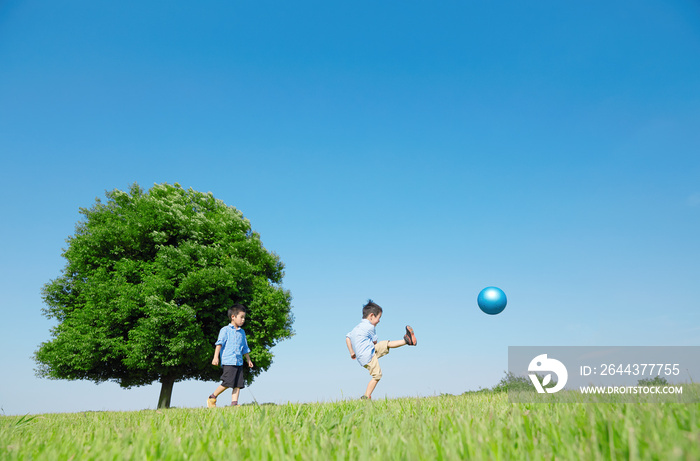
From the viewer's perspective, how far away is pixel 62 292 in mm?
20062

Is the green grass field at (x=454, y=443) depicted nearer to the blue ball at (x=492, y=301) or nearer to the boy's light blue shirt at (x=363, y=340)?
the boy's light blue shirt at (x=363, y=340)

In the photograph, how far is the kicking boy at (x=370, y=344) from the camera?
399 inches

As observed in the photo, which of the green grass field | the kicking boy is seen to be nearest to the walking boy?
the kicking boy

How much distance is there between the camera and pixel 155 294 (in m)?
17.6

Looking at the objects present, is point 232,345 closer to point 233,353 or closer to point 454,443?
point 233,353

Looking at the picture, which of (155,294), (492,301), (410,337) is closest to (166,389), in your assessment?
(155,294)

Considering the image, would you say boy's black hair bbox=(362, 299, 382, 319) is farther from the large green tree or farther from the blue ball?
the large green tree

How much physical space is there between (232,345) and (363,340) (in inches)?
145

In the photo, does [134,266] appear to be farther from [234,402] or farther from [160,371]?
[234,402]

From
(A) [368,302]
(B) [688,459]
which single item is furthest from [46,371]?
(B) [688,459]

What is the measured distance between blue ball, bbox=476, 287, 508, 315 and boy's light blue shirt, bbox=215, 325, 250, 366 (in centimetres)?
664

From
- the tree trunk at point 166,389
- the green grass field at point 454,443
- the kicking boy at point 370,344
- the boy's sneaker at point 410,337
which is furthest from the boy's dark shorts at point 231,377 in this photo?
the tree trunk at point 166,389

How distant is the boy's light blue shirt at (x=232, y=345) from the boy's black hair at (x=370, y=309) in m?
3.52

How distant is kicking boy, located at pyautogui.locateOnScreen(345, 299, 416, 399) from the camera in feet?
33.2
